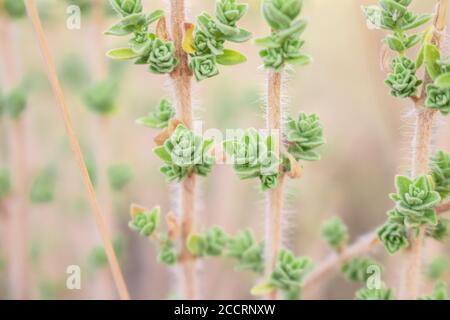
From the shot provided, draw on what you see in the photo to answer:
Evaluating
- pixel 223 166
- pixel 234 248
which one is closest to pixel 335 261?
pixel 234 248

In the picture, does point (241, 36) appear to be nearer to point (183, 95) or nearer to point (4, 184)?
point (183, 95)

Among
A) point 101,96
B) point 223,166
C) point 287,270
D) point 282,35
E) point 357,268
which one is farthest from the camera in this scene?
point 223,166

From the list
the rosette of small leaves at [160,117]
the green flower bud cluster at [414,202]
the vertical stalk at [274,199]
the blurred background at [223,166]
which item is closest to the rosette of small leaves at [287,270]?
the vertical stalk at [274,199]

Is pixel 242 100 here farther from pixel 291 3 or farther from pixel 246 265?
pixel 291 3

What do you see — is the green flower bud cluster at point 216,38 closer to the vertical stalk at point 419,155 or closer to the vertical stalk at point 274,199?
the vertical stalk at point 274,199

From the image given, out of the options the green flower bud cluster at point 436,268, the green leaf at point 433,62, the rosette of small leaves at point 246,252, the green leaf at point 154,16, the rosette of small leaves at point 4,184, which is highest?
the green leaf at point 154,16
